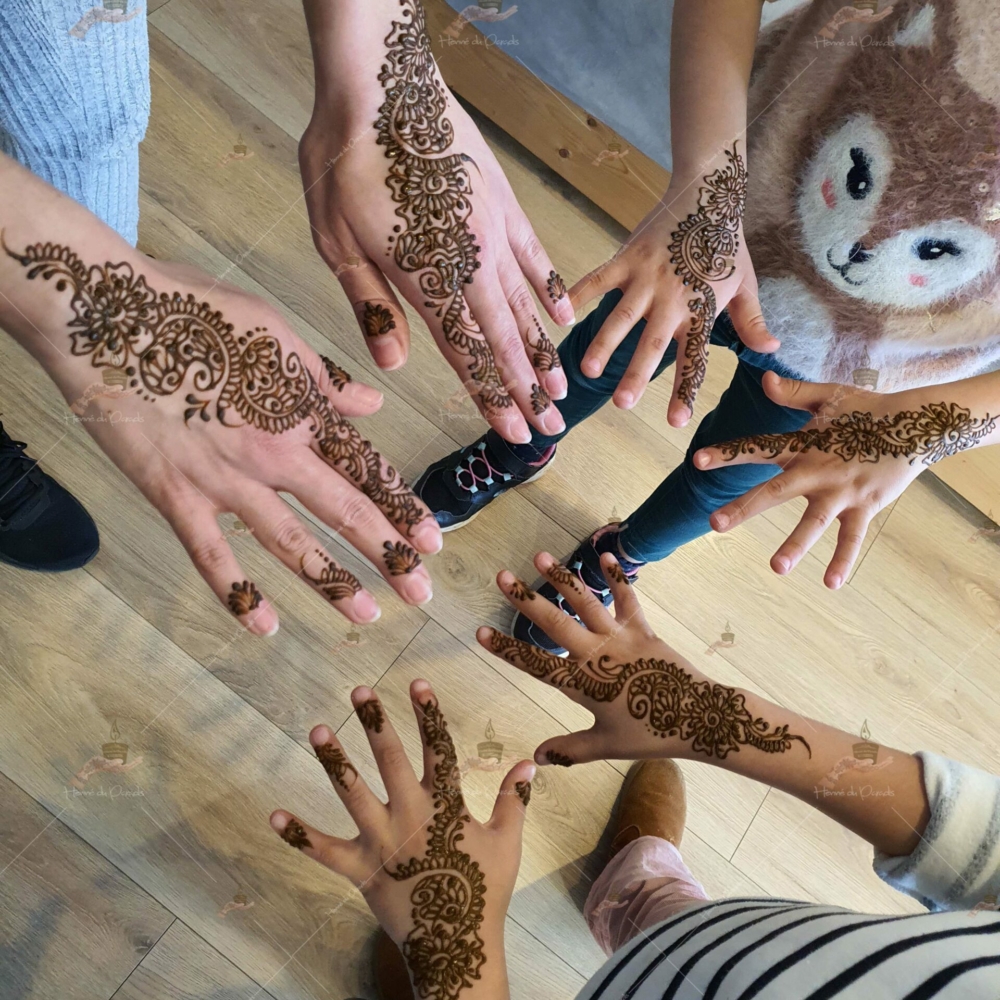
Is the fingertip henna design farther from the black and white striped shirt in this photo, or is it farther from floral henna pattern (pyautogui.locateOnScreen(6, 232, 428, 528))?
the black and white striped shirt

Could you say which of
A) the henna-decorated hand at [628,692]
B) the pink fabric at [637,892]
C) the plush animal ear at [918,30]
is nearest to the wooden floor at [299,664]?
the pink fabric at [637,892]

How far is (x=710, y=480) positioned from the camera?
46.2 inches

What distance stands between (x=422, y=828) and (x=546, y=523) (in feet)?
2.55

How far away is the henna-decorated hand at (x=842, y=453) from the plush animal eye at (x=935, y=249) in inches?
6.9

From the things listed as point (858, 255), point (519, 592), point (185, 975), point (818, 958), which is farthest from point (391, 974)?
point (858, 255)

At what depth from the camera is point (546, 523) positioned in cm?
156

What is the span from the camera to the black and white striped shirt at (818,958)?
1.81ft

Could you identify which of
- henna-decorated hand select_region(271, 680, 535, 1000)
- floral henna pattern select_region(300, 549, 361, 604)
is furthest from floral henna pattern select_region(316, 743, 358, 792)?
floral henna pattern select_region(300, 549, 361, 604)

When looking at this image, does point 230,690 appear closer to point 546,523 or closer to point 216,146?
point 546,523

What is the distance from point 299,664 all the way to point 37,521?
1.73 ft

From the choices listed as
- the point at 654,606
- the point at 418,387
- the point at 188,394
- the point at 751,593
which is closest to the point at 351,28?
the point at 188,394

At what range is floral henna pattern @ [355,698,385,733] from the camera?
96 centimetres

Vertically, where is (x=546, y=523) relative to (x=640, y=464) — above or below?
below

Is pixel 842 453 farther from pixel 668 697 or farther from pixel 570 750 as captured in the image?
pixel 570 750
